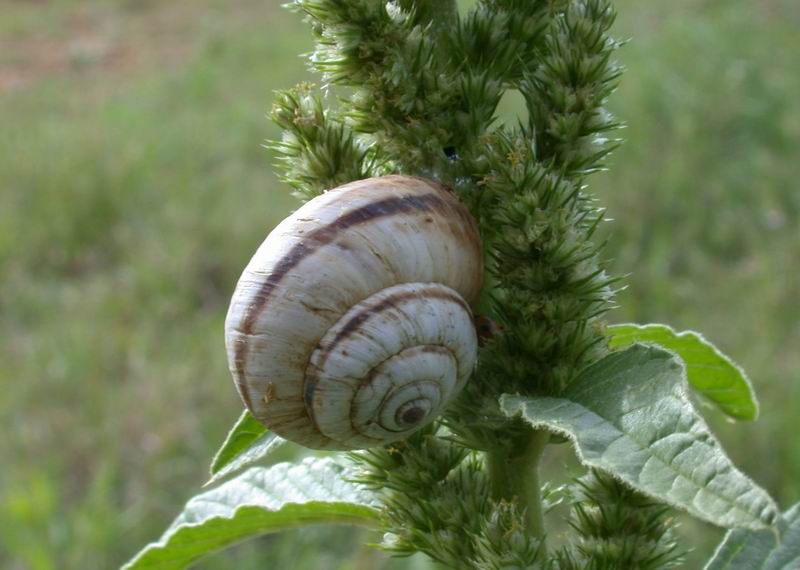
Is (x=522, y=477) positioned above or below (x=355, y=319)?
below

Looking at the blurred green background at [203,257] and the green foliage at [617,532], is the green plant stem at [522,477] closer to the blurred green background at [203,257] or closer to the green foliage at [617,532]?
the green foliage at [617,532]

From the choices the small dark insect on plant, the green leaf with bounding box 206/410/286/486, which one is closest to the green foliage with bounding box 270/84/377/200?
the small dark insect on plant

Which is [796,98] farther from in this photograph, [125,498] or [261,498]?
[261,498]

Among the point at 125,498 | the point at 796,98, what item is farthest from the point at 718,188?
the point at 125,498

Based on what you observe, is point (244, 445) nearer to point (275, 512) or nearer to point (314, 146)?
point (275, 512)

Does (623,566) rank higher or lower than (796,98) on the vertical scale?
lower

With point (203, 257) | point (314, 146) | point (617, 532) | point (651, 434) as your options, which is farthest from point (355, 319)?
point (203, 257)

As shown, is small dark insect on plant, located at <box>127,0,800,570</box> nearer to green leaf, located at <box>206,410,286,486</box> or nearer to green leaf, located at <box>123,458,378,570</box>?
green leaf, located at <box>206,410,286,486</box>
